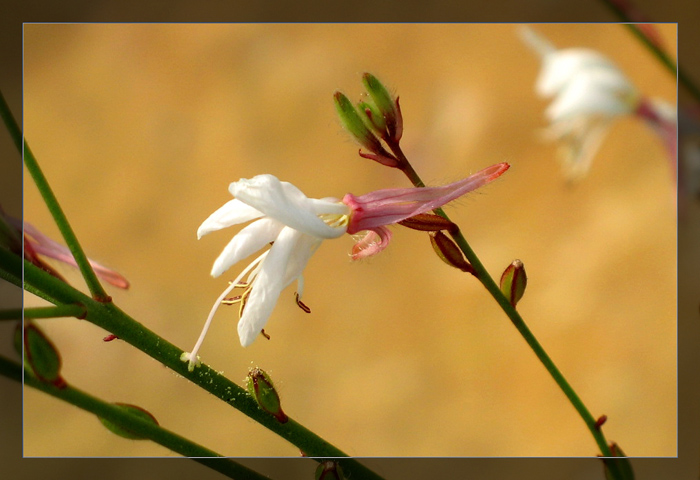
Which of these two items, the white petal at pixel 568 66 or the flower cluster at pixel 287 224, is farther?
the white petal at pixel 568 66

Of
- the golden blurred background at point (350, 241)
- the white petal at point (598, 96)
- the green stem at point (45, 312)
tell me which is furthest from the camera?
the golden blurred background at point (350, 241)

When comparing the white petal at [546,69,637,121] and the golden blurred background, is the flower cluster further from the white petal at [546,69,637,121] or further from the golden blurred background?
the golden blurred background

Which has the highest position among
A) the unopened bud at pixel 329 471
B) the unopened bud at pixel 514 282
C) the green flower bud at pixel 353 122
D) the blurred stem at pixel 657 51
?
the blurred stem at pixel 657 51

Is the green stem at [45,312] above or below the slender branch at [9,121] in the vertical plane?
below

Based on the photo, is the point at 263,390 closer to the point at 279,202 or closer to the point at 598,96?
the point at 279,202

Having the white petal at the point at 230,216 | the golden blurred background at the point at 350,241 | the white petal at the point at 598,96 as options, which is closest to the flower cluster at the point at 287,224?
the white petal at the point at 230,216

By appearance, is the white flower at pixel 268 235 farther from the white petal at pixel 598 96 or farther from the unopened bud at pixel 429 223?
the white petal at pixel 598 96
